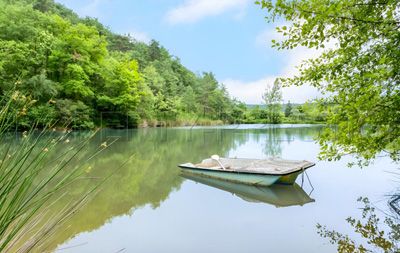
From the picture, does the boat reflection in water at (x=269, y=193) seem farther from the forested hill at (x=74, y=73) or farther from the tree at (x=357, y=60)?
the forested hill at (x=74, y=73)

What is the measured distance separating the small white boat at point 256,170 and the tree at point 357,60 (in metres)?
3.82

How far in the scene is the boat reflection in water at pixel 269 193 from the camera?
574 cm

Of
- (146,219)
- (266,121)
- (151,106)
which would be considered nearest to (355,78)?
(146,219)

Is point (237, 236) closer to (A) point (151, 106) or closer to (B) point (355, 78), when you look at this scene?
(B) point (355, 78)

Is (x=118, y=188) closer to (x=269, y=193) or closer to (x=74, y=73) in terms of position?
(x=269, y=193)

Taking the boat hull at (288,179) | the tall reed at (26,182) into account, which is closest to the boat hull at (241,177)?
the boat hull at (288,179)

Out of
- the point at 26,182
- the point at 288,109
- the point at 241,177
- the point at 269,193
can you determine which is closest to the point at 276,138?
the point at 241,177

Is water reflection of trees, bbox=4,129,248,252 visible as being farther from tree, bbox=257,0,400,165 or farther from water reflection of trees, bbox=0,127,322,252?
tree, bbox=257,0,400,165

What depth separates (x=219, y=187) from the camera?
6930 millimetres

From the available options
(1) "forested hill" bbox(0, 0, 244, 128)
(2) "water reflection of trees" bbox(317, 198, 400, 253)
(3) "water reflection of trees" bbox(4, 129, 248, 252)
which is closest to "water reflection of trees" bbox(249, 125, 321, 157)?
(3) "water reflection of trees" bbox(4, 129, 248, 252)

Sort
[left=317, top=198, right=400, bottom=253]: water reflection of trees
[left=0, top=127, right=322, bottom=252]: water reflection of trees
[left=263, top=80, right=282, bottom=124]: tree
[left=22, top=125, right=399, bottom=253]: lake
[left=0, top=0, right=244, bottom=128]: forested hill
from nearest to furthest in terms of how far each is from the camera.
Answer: [left=317, top=198, right=400, bottom=253]: water reflection of trees < [left=22, top=125, right=399, bottom=253]: lake < [left=0, top=127, right=322, bottom=252]: water reflection of trees < [left=0, top=0, right=244, bottom=128]: forested hill < [left=263, top=80, right=282, bottom=124]: tree

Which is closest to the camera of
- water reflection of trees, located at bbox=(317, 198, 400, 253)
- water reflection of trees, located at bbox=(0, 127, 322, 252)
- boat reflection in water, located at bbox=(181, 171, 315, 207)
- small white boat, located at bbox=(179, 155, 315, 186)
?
water reflection of trees, located at bbox=(317, 198, 400, 253)

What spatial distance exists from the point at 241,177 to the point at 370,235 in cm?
323

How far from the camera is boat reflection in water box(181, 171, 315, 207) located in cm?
574
